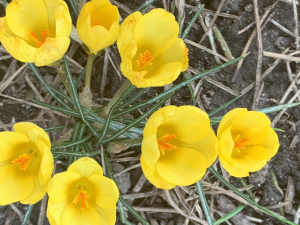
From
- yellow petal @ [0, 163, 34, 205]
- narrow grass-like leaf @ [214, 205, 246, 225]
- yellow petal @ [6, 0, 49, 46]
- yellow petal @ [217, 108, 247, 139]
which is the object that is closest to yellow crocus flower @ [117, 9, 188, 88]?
yellow petal @ [217, 108, 247, 139]

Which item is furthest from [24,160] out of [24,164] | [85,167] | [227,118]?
[227,118]

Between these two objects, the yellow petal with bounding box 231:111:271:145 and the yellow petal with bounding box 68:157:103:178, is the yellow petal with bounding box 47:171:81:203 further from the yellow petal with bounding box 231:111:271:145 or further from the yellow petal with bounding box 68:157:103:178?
the yellow petal with bounding box 231:111:271:145

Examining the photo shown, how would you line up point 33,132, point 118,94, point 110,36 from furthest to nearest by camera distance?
point 118,94, point 110,36, point 33,132

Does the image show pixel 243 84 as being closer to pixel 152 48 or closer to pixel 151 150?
pixel 152 48

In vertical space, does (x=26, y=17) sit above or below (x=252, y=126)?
above

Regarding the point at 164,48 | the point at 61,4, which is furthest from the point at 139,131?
the point at 61,4

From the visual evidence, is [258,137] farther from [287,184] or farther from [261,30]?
[261,30]

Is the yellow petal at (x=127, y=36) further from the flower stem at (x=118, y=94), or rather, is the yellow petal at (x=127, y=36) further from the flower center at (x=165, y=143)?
the flower center at (x=165, y=143)
